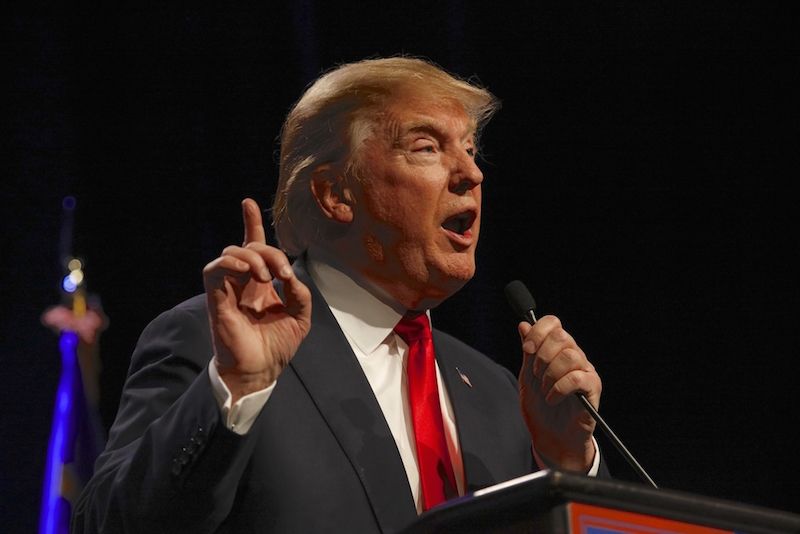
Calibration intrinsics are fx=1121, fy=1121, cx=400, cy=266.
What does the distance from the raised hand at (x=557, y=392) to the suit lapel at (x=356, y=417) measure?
0.87 ft

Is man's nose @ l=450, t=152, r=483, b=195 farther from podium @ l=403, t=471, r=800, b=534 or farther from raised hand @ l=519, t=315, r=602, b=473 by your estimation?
podium @ l=403, t=471, r=800, b=534

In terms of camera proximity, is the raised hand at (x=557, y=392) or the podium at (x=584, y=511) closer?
the podium at (x=584, y=511)

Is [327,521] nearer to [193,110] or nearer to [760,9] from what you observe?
[193,110]

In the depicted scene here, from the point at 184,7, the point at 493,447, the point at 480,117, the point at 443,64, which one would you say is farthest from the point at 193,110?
the point at 493,447

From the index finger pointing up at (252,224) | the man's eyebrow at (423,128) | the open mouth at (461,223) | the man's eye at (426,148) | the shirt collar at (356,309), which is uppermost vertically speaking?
the man's eyebrow at (423,128)

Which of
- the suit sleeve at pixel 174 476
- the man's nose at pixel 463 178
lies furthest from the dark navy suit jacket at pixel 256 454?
the man's nose at pixel 463 178

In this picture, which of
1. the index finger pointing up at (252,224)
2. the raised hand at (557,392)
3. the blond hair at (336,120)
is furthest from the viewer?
the blond hair at (336,120)

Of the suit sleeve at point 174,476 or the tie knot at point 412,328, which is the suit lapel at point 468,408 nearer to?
the tie knot at point 412,328

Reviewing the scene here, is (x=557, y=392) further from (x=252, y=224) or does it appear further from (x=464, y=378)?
(x=252, y=224)

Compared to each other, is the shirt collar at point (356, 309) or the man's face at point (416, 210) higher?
the man's face at point (416, 210)

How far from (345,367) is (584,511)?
837 mm

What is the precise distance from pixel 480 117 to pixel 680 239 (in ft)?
4.37

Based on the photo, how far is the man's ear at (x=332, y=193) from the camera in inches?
84.2

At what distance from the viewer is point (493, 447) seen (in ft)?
6.52
